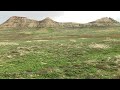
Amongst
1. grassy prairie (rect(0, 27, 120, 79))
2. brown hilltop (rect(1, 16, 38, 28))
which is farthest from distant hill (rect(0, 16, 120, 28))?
grassy prairie (rect(0, 27, 120, 79))

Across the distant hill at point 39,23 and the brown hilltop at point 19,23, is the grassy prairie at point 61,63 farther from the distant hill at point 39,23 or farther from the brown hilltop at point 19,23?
the brown hilltop at point 19,23

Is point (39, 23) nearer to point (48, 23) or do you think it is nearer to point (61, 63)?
point (48, 23)

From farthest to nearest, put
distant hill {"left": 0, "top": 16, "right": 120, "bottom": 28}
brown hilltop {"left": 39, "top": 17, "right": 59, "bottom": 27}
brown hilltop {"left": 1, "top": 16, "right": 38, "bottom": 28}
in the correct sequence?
brown hilltop {"left": 1, "top": 16, "right": 38, "bottom": 28}
distant hill {"left": 0, "top": 16, "right": 120, "bottom": 28}
brown hilltop {"left": 39, "top": 17, "right": 59, "bottom": 27}

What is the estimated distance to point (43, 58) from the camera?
1394 inches

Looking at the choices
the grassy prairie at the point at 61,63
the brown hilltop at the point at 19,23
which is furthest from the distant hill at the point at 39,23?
the grassy prairie at the point at 61,63

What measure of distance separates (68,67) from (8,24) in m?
124

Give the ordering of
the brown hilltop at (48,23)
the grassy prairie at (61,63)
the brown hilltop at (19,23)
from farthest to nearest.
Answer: the brown hilltop at (19,23)
the brown hilltop at (48,23)
the grassy prairie at (61,63)

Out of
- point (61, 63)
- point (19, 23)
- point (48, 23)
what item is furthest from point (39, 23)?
point (61, 63)

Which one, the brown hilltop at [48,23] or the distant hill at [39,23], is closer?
the brown hilltop at [48,23]

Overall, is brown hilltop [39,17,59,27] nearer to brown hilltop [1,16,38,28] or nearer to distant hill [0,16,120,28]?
distant hill [0,16,120,28]
